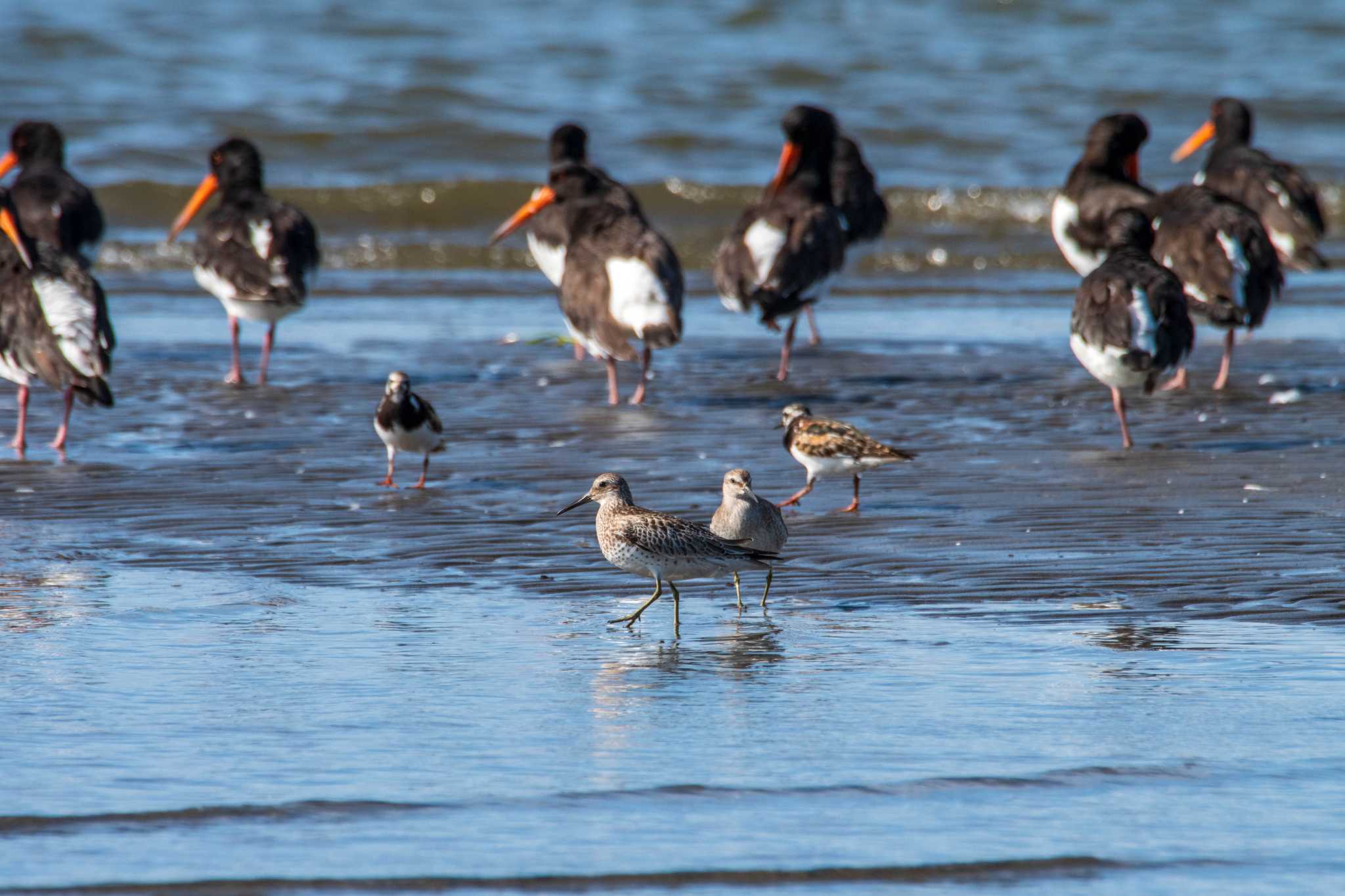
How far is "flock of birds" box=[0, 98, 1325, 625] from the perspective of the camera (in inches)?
336

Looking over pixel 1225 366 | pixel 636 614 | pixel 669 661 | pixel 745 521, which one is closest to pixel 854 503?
pixel 745 521

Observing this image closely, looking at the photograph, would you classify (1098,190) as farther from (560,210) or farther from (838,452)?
(838,452)

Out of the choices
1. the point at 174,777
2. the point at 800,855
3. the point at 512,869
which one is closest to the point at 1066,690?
the point at 800,855

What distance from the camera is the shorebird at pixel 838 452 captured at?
8477 mm

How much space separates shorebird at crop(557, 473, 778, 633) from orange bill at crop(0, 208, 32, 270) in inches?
202

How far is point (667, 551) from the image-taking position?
6.42 m

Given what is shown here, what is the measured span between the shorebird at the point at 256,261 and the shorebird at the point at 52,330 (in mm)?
2091

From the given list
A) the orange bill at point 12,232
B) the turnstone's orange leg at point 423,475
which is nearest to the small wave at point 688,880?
the turnstone's orange leg at point 423,475

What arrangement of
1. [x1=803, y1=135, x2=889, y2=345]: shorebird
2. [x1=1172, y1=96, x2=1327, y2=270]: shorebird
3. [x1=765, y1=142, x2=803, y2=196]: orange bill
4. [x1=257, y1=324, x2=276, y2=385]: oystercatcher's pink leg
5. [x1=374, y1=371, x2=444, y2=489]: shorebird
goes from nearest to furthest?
[x1=374, y1=371, x2=444, y2=489]: shorebird < [x1=257, y1=324, x2=276, y2=385]: oystercatcher's pink leg < [x1=1172, y1=96, x2=1327, y2=270]: shorebird < [x1=765, y1=142, x2=803, y2=196]: orange bill < [x1=803, y1=135, x2=889, y2=345]: shorebird

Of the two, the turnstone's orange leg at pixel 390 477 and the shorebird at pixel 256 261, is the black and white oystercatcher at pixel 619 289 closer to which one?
the shorebird at pixel 256 261

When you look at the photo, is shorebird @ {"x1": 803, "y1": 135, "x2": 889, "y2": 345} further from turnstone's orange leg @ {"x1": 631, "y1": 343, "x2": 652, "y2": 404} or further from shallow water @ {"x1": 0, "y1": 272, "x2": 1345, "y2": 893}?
shallow water @ {"x1": 0, "y1": 272, "x2": 1345, "y2": 893}

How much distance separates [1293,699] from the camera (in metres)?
5.52

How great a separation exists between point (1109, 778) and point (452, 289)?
47.2ft

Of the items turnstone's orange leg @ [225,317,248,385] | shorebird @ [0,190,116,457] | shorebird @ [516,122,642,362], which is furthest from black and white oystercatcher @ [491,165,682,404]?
shorebird @ [0,190,116,457]
